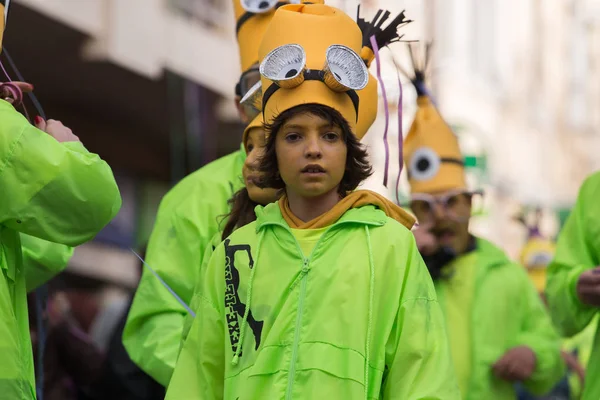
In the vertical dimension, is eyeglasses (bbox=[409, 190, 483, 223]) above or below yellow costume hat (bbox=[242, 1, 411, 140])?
below

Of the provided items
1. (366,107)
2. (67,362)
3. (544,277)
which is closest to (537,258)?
(544,277)

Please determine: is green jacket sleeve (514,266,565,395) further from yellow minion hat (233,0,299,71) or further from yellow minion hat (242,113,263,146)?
yellow minion hat (242,113,263,146)

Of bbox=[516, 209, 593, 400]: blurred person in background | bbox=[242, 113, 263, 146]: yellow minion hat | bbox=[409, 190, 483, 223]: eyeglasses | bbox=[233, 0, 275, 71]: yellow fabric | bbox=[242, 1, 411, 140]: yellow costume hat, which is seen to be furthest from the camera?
bbox=[516, 209, 593, 400]: blurred person in background

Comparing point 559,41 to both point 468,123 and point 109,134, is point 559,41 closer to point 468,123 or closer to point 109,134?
point 468,123

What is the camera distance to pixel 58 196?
470 cm

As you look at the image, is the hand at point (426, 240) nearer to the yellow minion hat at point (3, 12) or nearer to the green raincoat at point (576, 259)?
the green raincoat at point (576, 259)

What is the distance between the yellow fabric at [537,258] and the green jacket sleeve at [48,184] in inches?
331

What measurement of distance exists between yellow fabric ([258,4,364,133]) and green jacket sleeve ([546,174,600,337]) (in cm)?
176

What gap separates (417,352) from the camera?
15.4 ft

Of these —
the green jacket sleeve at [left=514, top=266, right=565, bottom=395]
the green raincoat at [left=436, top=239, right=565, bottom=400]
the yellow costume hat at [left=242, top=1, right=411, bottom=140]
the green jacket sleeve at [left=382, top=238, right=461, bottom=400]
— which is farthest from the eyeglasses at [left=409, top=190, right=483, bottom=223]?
the green jacket sleeve at [left=382, top=238, right=461, bottom=400]

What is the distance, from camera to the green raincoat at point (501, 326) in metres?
7.35

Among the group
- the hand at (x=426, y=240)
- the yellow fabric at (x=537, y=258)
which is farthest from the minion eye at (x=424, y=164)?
the yellow fabric at (x=537, y=258)

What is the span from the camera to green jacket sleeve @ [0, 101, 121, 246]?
15.2ft

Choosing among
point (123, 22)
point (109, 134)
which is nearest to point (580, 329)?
point (123, 22)
